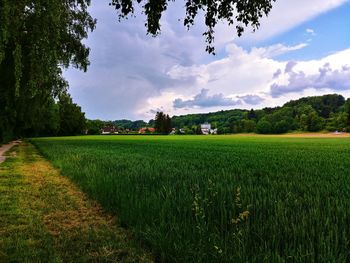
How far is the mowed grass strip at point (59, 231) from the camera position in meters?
4.25

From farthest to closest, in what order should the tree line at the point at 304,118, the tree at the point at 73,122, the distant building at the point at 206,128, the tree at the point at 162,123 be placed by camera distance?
the distant building at the point at 206,128 → the tree at the point at 162,123 → the tree line at the point at 304,118 → the tree at the point at 73,122

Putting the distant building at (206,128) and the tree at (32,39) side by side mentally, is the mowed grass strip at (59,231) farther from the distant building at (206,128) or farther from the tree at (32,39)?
the distant building at (206,128)

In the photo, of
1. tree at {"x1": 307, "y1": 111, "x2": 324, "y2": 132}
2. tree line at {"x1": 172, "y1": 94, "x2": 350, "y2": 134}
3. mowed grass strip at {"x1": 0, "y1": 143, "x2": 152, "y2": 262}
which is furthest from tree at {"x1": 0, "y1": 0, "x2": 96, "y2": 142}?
tree at {"x1": 307, "y1": 111, "x2": 324, "y2": 132}

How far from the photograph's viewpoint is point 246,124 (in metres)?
148

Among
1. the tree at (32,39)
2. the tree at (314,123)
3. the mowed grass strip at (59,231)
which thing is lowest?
the mowed grass strip at (59,231)

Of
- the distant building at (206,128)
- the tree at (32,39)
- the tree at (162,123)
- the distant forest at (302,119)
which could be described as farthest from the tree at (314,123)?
the tree at (32,39)

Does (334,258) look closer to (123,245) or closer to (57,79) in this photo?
(123,245)

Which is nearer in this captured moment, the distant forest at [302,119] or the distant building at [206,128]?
the distant forest at [302,119]

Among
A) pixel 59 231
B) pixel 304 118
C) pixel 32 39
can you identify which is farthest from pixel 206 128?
pixel 59 231

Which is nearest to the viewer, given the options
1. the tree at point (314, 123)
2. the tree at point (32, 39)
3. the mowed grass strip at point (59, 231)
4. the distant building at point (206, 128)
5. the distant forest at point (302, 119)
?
the mowed grass strip at point (59, 231)

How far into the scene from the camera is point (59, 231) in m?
5.41

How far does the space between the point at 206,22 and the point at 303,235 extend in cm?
429

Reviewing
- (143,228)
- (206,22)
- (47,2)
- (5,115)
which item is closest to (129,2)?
(206,22)

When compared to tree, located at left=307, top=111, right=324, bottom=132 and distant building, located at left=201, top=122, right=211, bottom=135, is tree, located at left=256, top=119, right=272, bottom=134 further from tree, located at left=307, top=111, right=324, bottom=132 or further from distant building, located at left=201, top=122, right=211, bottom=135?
distant building, located at left=201, top=122, right=211, bottom=135
